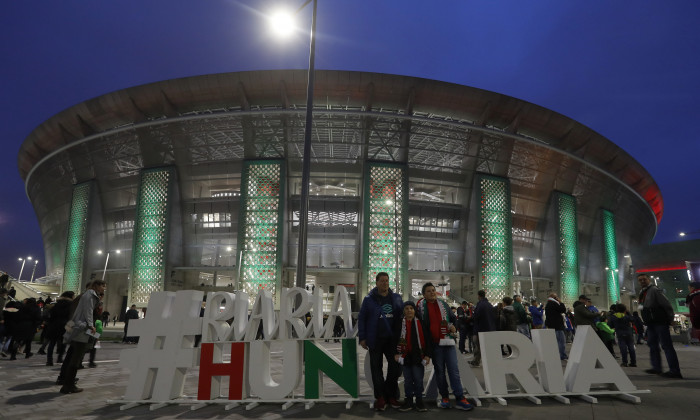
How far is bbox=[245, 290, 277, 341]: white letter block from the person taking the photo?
6062 millimetres

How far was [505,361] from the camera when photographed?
606 cm

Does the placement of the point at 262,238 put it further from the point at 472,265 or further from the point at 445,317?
the point at 445,317

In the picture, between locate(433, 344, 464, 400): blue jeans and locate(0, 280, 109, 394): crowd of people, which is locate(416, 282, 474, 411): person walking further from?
locate(0, 280, 109, 394): crowd of people

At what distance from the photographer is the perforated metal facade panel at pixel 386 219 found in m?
28.8

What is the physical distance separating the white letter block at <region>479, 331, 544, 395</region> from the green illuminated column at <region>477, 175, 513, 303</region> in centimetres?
2495

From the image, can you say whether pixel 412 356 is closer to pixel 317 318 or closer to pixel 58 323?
pixel 317 318

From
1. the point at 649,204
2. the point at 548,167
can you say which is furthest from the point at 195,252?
the point at 649,204

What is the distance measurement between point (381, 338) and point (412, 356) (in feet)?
1.47

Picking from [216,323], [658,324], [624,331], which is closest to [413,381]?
[216,323]

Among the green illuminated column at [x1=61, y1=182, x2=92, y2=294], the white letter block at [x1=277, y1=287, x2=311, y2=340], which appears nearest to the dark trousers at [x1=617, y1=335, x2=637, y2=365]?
the white letter block at [x1=277, y1=287, x2=311, y2=340]

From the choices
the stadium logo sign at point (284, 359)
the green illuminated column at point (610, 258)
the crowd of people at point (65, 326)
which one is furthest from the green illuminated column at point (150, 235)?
the green illuminated column at point (610, 258)

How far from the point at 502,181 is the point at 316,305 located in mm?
28491

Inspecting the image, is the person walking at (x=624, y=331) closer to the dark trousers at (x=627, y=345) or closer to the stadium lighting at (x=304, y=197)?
the dark trousers at (x=627, y=345)

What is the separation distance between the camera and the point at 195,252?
108 feet
